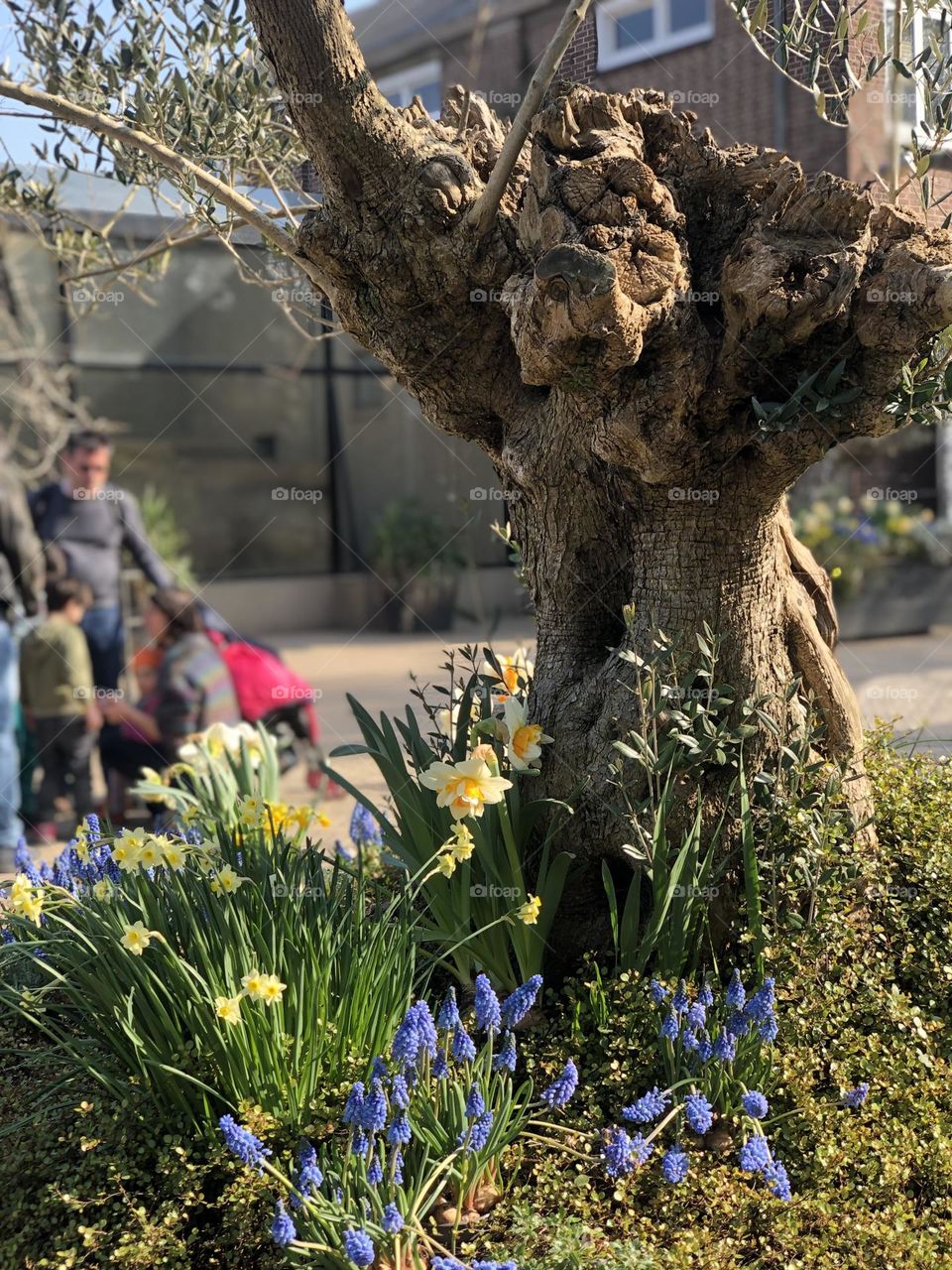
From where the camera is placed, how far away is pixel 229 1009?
7.29 feet

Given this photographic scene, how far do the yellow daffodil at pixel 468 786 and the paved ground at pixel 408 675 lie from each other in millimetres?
2176

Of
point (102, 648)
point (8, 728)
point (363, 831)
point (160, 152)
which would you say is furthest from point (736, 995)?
point (102, 648)

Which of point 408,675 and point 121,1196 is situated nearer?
point 121,1196

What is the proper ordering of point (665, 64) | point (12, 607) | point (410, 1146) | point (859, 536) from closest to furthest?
1. point (410, 1146)
2. point (12, 607)
3. point (859, 536)
4. point (665, 64)

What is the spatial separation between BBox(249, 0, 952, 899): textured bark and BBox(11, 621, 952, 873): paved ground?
2097 mm

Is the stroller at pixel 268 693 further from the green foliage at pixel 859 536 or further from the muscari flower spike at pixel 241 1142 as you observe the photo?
the green foliage at pixel 859 536

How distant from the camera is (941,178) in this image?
3.17 metres

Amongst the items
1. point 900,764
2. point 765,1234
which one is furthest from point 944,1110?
point 900,764

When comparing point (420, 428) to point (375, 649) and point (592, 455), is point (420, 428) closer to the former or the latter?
point (375, 649)

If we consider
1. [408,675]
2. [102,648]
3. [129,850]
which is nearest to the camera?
[129,850]

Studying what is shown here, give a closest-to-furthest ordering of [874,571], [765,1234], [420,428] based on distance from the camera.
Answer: [765,1234] → [874,571] → [420,428]

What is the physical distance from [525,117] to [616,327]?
1.72 ft

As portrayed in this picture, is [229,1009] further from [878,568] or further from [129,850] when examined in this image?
[878,568]

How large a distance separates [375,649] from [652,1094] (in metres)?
9.56
